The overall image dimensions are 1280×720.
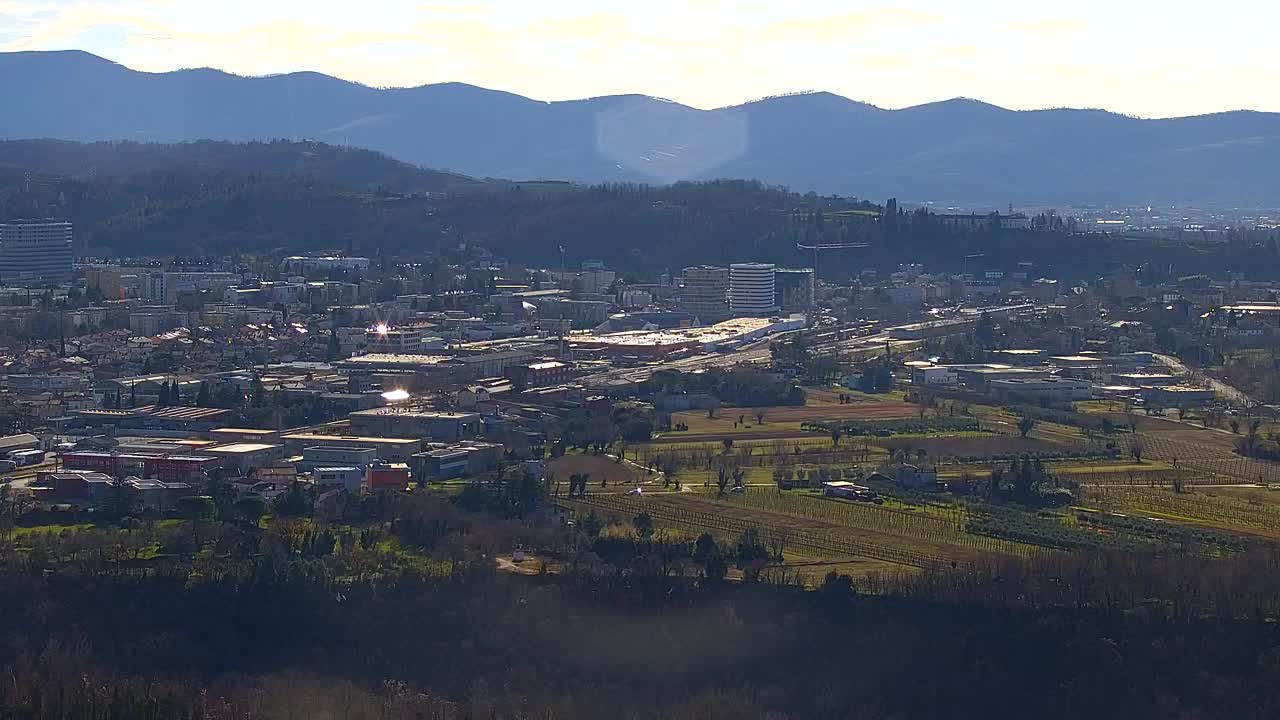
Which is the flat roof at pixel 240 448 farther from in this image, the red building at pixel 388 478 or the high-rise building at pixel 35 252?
the high-rise building at pixel 35 252

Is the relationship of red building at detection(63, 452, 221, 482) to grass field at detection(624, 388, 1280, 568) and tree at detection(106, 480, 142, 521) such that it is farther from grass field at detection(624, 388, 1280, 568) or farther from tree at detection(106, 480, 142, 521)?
grass field at detection(624, 388, 1280, 568)

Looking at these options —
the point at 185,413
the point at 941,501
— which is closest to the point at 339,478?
the point at 185,413

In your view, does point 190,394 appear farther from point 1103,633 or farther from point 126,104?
point 126,104

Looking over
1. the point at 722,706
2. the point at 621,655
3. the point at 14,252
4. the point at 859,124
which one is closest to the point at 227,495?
the point at 621,655

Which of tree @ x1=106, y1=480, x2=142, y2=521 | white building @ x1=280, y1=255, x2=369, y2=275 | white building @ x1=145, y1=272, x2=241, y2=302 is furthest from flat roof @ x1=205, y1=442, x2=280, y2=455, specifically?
white building @ x1=280, y1=255, x2=369, y2=275

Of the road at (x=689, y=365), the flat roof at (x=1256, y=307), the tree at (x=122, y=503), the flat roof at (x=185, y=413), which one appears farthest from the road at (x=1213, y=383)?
the tree at (x=122, y=503)

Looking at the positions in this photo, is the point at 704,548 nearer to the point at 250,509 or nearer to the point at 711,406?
the point at 250,509
